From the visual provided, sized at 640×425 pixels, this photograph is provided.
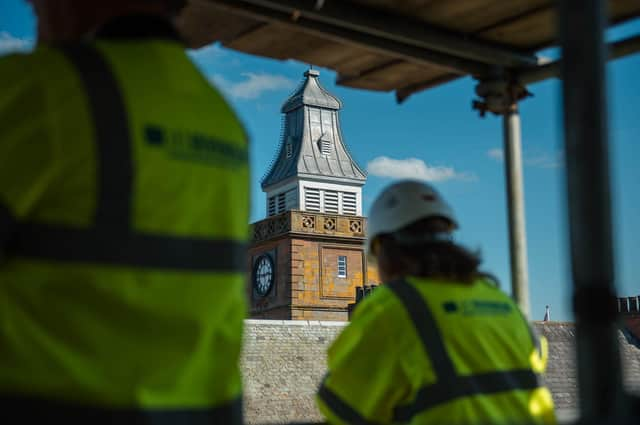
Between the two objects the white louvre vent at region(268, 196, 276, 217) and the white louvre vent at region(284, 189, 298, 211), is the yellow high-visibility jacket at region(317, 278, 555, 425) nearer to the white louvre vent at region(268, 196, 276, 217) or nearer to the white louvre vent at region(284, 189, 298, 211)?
the white louvre vent at region(284, 189, 298, 211)

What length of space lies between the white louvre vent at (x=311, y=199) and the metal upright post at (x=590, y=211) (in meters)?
60.3

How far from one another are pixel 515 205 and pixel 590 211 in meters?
2.72

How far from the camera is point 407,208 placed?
8.80ft

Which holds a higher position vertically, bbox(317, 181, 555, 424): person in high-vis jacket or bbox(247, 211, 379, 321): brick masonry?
bbox(247, 211, 379, 321): brick masonry

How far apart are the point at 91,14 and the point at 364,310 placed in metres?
1.19

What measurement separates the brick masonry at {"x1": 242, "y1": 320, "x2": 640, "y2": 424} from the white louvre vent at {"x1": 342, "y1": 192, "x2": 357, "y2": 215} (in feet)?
119

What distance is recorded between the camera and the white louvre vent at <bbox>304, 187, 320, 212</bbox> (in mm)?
61875

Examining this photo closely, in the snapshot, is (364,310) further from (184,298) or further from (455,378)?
(184,298)

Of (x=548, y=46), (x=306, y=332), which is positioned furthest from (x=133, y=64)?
(x=306, y=332)

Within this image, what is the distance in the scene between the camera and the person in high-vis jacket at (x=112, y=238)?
4.10 ft

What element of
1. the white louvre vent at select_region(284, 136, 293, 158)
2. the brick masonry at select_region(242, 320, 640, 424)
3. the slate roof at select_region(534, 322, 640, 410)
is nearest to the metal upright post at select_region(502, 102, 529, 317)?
the slate roof at select_region(534, 322, 640, 410)

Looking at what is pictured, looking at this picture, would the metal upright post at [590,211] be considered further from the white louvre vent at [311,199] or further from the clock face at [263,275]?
the white louvre vent at [311,199]

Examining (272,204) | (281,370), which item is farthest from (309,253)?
(281,370)

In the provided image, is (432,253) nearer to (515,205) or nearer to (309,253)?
(515,205)
